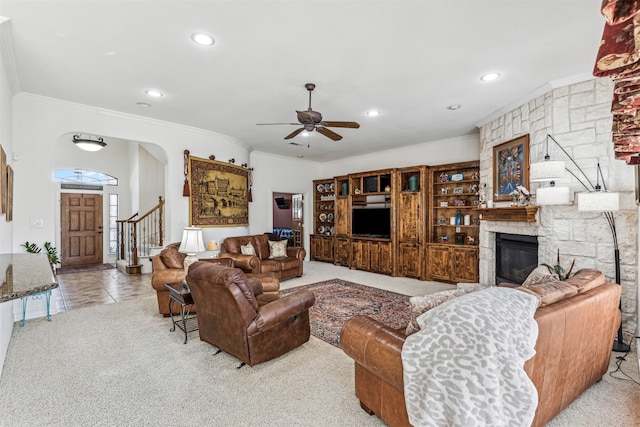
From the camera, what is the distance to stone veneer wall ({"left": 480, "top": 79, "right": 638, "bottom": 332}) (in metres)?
2.98

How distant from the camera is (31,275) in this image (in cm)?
164

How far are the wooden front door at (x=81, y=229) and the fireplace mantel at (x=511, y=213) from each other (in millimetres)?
9507

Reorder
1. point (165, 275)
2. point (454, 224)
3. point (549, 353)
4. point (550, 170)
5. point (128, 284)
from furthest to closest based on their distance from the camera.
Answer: point (454, 224) < point (128, 284) < point (165, 275) < point (550, 170) < point (549, 353)

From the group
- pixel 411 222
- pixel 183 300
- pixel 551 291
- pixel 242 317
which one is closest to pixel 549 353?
pixel 551 291

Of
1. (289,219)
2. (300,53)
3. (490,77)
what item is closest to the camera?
(300,53)

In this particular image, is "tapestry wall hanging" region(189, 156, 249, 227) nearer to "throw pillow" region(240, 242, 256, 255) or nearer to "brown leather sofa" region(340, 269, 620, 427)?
"throw pillow" region(240, 242, 256, 255)

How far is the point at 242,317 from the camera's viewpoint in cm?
244

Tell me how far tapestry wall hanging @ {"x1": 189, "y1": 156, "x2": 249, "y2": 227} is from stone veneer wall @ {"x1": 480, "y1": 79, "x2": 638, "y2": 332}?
16.4 feet

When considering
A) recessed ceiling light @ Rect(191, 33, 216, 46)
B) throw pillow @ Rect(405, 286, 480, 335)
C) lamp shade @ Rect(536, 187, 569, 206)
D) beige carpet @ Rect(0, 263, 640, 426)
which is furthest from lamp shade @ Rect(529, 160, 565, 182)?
recessed ceiling light @ Rect(191, 33, 216, 46)

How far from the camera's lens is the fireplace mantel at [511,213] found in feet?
12.0

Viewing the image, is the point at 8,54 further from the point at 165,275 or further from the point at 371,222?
the point at 371,222

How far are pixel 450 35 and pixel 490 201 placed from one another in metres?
2.99

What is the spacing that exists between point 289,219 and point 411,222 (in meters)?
6.08

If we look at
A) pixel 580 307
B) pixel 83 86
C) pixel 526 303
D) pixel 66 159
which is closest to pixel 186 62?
pixel 83 86
